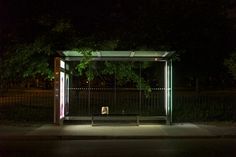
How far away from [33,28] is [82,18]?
8.01 ft

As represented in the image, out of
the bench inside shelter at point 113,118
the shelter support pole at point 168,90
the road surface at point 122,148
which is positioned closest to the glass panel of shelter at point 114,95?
the shelter support pole at point 168,90

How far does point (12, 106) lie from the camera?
2803 cm

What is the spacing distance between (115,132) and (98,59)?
4.00 m

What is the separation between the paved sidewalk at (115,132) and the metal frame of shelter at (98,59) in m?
0.69

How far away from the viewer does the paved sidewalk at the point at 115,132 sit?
59.3 feet

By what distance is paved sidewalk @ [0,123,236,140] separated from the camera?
712 inches

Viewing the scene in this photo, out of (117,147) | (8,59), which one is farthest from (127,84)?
(117,147)

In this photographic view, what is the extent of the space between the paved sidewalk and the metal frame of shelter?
690mm

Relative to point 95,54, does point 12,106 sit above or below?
below

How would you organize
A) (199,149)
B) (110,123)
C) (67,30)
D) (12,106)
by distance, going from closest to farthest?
1. (199,149)
2. (110,123)
3. (67,30)
4. (12,106)

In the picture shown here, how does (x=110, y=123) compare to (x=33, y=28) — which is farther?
(x=33, y=28)

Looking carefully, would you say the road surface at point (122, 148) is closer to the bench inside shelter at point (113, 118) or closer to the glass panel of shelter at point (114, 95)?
the bench inside shelter at point (113, 118)

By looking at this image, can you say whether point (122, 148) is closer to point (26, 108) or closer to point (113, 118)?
point (113, 118)

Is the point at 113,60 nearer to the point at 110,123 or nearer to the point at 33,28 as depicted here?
the point at 110,123
